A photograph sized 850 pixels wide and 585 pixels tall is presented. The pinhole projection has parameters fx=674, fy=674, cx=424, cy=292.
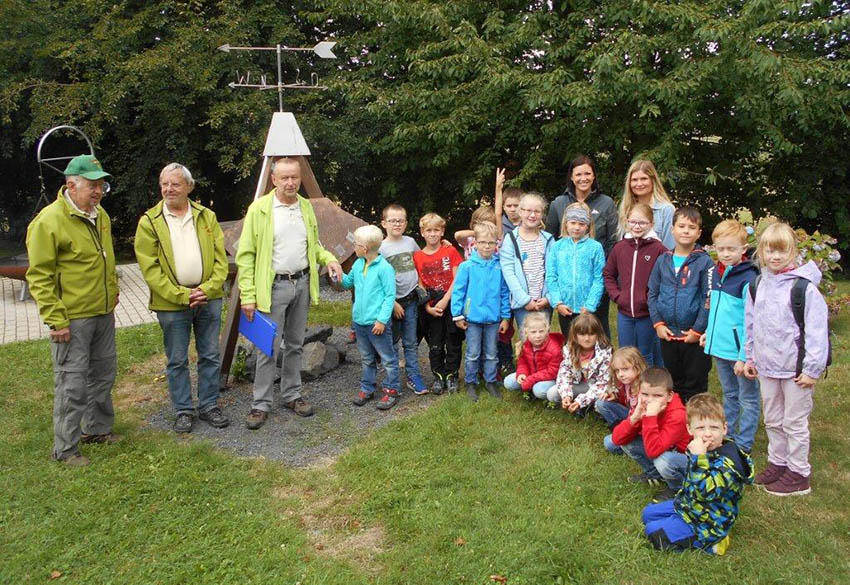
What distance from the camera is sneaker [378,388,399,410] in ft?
17.0

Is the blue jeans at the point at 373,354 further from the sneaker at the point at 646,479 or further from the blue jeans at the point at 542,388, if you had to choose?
the sneaker at the point at 646,479

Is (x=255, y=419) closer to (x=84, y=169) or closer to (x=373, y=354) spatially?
(x=373, y=354)

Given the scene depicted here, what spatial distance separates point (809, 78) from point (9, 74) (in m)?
12.7

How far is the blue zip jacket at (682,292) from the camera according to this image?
426 centimetres

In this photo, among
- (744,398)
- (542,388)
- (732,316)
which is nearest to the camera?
(732,316)

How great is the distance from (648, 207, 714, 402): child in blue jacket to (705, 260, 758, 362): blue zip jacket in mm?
137

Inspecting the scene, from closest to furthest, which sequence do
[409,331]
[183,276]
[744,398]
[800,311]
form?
[800,311] → [744,398] → [183,276] → [409,331]

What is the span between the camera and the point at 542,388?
4.80m

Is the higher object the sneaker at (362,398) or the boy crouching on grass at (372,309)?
the boy crouching on grass at (372,309)

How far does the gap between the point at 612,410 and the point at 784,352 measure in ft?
3.60

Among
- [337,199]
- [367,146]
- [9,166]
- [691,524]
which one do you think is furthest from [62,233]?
[9,166]

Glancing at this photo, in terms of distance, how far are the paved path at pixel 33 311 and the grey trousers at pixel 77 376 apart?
4130mm

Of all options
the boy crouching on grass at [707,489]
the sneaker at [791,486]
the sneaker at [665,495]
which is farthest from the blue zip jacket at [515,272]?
the sneaker at [791,486]

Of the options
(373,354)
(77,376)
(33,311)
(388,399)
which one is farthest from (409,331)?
(33,311)
